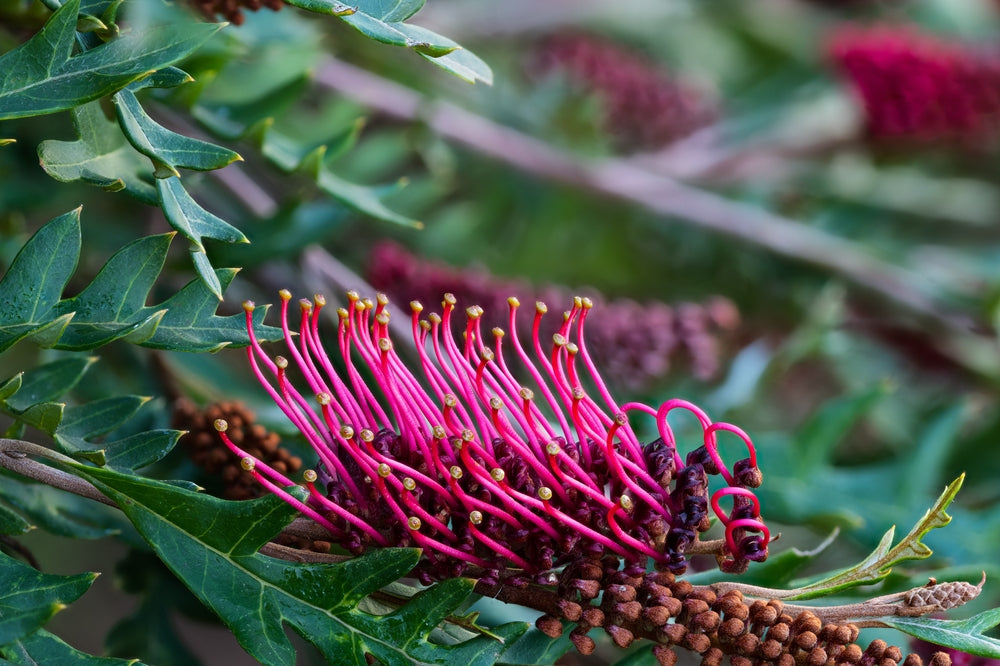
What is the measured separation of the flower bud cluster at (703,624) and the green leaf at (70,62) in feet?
1.11

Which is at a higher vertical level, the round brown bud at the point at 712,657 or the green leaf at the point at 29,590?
the green leaf at the point at 29,590

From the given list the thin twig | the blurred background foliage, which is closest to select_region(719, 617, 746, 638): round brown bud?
the blurred background foliage

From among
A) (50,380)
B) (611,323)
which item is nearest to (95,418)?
(50,380)

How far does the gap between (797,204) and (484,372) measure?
1148mm

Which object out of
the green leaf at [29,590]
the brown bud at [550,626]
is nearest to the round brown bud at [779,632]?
the brown bud at [550,626]

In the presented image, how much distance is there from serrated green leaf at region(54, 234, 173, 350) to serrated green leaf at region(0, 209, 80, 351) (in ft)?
0.03

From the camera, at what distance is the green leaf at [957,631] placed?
1.51 feet

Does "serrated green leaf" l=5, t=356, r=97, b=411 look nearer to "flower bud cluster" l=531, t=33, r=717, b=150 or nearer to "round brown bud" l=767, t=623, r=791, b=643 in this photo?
"round brown bud" l=767, t=623, r=791, b=643

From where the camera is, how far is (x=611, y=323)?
89cm

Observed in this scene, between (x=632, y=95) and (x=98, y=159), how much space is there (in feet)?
3.42

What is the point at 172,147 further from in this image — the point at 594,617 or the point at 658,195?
the point at 658,195

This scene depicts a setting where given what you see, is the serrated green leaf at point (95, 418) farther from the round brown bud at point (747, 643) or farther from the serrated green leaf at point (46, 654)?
the round brown bud at point (747, 643)

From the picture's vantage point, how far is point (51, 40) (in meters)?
0.46

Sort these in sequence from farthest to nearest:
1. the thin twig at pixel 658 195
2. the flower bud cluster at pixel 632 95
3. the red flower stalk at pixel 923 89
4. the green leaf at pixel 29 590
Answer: the flower bud cluster at pixel 632 95 → the red flower stalk at pixel 923 89 → the thin twig at pixel 658 195 → the green leaf at pixel 29 590
